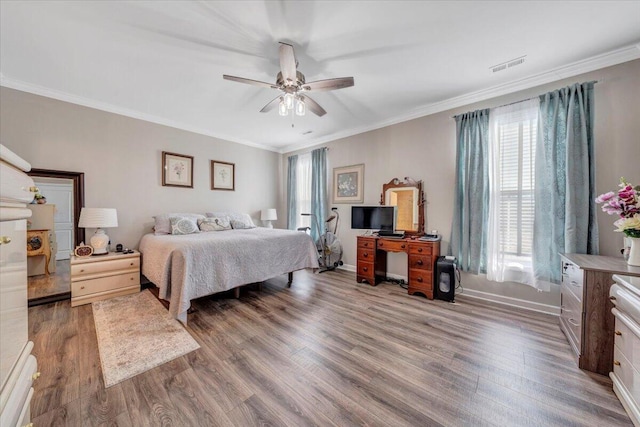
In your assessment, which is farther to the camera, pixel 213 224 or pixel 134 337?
pixel 213 224

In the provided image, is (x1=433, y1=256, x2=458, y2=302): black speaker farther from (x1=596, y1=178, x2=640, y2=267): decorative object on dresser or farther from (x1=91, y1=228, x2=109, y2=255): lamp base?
(x1=91, y1=228, x2=109, y2=255): lamp base

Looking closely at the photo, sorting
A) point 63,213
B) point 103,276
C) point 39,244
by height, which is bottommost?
point 103,276

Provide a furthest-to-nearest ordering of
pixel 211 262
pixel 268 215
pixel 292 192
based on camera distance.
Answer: pixel 292 192 → pixel 268 215 → pixel 211 262

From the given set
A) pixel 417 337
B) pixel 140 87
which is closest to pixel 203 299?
pixel 417 337

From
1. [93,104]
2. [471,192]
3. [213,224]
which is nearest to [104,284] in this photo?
[213,224]

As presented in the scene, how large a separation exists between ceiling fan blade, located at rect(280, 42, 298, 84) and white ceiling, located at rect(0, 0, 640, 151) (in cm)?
24

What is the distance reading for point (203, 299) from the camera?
10.2ft

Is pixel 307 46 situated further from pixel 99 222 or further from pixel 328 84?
pixel 99 222

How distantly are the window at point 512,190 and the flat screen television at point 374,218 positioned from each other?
126cm

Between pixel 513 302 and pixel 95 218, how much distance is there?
5.29 metres

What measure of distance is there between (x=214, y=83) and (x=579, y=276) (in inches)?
158

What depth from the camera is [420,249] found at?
3211 mm

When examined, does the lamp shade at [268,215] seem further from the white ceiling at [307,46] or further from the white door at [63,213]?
the white door at [63,213]

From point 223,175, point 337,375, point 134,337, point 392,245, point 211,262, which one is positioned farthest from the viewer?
point 223,175
